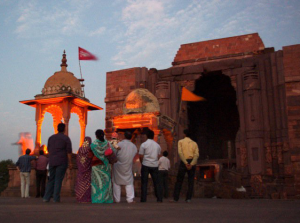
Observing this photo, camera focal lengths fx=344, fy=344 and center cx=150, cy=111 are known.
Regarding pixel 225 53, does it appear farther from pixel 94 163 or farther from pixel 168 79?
pixel 94 163

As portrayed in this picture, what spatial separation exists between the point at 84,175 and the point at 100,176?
15.6 inches

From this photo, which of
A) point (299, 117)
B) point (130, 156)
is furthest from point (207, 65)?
point (130, 156)

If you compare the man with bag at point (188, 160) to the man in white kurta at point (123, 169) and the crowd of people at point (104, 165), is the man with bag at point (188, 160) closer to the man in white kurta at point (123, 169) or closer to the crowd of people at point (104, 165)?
the crowd of people at point (104, 165)

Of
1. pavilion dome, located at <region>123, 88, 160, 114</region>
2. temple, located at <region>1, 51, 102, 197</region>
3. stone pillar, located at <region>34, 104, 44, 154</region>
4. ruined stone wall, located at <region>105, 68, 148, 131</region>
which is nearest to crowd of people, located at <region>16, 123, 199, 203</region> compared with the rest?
pavilion dome, located at <region>123, 88, 160, 114</region>

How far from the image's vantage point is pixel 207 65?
19.7 metres

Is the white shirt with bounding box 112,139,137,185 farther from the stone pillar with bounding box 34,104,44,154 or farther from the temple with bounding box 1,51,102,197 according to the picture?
the stone pillar with bounding box 34,104,44,154

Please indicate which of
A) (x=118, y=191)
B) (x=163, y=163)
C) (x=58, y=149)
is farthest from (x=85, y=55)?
(x=118, y=191)

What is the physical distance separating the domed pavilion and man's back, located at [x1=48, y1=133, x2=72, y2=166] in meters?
6.47

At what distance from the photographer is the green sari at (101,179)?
7.18 metres

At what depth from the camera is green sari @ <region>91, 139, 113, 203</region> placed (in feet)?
23.6

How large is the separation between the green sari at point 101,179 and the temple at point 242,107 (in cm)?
406

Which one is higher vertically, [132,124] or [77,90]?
[77,90]

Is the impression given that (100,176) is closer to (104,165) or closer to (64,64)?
(104,165)

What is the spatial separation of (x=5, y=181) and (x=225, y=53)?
115ft
